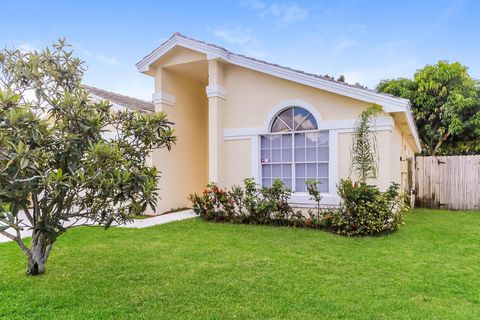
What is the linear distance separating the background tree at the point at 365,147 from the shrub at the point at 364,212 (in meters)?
0.55

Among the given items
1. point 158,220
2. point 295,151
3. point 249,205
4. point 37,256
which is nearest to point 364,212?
point 295,151

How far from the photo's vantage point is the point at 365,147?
10.1 meters

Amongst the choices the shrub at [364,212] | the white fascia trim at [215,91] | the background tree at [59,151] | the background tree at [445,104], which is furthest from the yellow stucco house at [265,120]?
the background tree at [445,104]

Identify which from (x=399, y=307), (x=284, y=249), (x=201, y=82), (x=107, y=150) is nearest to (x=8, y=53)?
(x=107, y=150)

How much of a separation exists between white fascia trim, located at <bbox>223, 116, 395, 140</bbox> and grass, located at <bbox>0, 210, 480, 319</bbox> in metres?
3.24

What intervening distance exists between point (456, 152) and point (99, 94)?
20.8 meters

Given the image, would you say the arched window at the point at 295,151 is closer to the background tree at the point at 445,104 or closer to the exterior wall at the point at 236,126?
the exterior wall at the point at 236,126

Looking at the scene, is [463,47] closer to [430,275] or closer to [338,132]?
[338,132]

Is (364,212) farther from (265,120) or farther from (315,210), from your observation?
(265,120)

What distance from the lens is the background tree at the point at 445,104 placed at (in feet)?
61.4

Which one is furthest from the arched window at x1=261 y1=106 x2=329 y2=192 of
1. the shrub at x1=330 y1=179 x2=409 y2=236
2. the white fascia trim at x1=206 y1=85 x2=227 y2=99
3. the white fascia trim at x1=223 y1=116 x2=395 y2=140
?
the white fascia trim at x1=206 y1=85 x2=227 y2=99

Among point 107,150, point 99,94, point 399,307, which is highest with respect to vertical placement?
point 99,94

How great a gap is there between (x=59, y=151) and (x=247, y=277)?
3.60 metres

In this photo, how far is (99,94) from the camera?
14.0m
